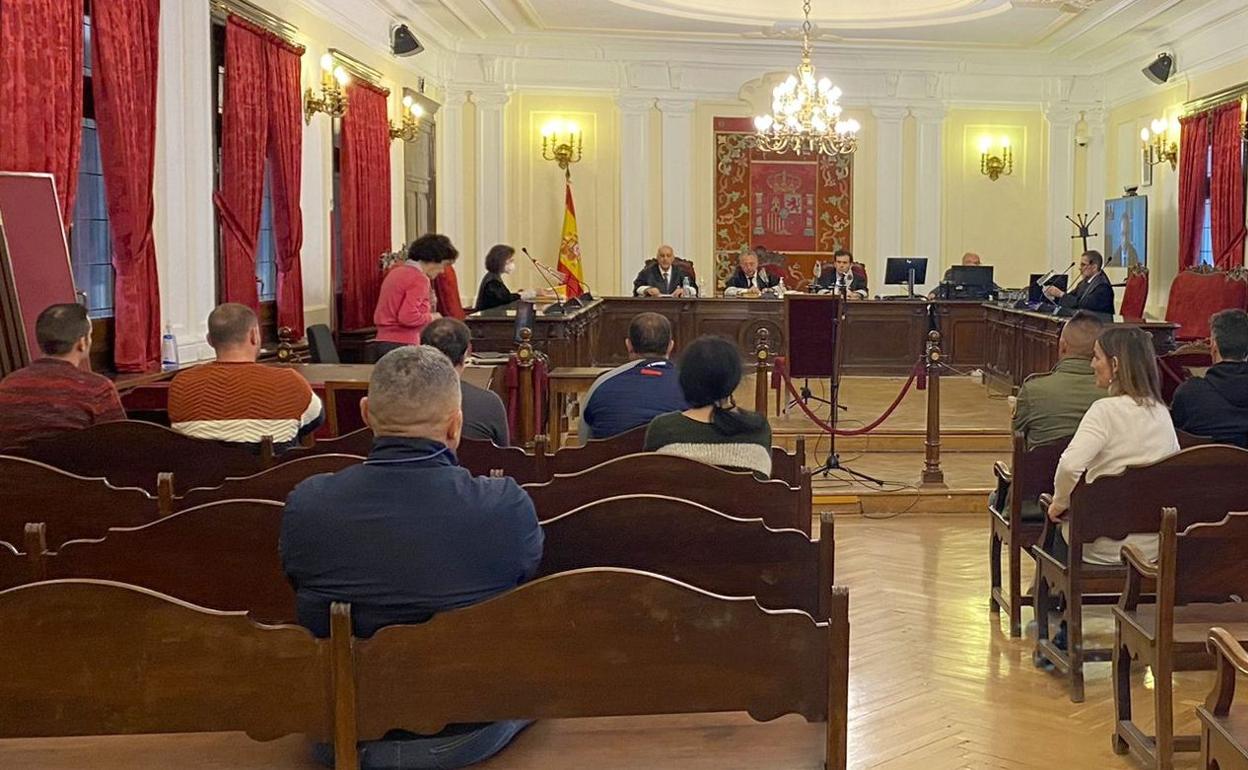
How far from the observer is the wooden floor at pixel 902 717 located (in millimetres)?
2125

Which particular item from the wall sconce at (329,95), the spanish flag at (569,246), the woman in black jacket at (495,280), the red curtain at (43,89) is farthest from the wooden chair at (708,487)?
the spanish flag at (569,246)

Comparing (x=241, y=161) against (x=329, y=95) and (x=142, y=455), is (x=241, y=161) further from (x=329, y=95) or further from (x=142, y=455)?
(x=142, y=455)

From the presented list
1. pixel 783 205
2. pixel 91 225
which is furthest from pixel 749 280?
pixel 91 225

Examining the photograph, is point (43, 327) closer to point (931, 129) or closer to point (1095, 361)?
point (1095, 361)

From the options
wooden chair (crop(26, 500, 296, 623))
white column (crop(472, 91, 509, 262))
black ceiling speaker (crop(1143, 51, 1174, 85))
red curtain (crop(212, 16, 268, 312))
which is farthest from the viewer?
white column (crop(472, 91, 509, 262))

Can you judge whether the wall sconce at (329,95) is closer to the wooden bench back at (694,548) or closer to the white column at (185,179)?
the white column at (185,179)

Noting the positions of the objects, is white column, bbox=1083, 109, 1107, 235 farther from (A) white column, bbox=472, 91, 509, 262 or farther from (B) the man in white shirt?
(A) white column, bbox=472, 91, 509, 262

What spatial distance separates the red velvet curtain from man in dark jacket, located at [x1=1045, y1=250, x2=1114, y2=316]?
24.0 feet

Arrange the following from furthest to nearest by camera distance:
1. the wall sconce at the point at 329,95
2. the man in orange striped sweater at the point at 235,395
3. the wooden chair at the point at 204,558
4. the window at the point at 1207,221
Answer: the window at the point at 1207,221, the wall sconce at the point at 329,95, the man in orange striped sweater at the point at 235,395, the wooden chair at the point at 204,558

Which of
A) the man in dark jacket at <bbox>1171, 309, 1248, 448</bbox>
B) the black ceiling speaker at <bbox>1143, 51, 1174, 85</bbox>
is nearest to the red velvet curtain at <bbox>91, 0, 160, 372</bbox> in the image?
the man in dark jacket at <bbox>1171, 309, 1248, 448</bbox>

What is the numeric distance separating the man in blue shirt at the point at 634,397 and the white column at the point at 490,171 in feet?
31.9

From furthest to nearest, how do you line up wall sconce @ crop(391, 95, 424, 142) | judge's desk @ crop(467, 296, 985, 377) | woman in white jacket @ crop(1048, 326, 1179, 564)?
judge's desk @ crop(467, 296, 985, 377), wall sconce @ crop(391, 95, 424, 142), woman in white jacket @ crop(1048, 326, 1179, 564)

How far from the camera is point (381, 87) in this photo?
11273mm

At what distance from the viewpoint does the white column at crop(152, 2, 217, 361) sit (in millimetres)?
6930
